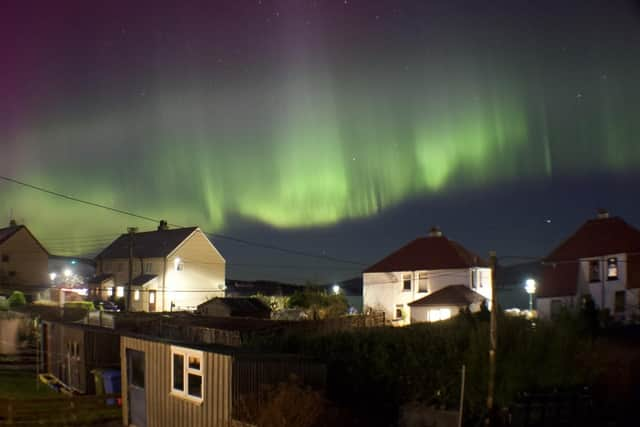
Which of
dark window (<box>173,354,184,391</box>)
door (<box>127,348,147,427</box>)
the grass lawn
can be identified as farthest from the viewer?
the grass lawn

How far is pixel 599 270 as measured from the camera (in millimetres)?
42969

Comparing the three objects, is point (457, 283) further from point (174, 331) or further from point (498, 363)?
point (498, 363)

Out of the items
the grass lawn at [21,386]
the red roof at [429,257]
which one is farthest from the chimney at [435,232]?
the grass lawn at [21,386]

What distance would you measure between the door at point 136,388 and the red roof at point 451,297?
2729 centimetres

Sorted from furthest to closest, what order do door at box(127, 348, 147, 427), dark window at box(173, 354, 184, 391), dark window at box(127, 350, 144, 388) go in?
dark window at box(127, 350, 144, 388)
door at box(127, 348, 147, 427)
dark window at box(173, 354, 184, 391)

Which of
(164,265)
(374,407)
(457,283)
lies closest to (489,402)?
(374,407)

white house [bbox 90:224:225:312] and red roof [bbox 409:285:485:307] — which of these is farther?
white house [bbox 90:224:225:312]

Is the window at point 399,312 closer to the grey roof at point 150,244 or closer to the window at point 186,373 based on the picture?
the grey roof at point 150,244

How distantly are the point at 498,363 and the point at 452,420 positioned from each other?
2667 millimetres

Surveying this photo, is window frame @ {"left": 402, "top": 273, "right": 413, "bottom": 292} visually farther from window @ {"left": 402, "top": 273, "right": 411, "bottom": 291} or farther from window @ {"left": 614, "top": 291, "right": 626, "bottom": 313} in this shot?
window @ {"left": 614, "top": 291, "right": 626, "bottom": 313}

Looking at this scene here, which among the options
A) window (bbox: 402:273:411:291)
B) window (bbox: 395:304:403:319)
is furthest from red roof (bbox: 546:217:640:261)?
window (bbox: 395:304:403:319)

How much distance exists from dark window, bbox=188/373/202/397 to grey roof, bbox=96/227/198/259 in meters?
45.8

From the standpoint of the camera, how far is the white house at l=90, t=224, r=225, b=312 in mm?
62625

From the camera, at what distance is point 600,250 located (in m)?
43.7
